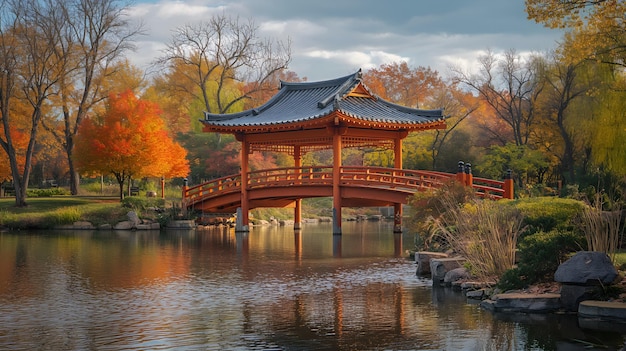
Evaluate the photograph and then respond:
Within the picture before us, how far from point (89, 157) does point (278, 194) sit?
402 inches

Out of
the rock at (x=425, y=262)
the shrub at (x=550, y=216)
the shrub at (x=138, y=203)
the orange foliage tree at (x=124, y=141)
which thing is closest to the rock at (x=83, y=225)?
the shrub at (x=138, y=203)

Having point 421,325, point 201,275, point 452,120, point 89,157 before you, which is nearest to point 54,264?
point 201,275

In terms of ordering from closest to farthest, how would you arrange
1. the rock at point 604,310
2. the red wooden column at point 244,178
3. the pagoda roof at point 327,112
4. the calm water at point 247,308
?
the calm water at point 247,308 < the rock at point 604,310 < the pagoda roof at point 327,112 < the red wooden column at point 244,178

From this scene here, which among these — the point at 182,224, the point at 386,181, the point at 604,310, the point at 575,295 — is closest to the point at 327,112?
the point at 386,181

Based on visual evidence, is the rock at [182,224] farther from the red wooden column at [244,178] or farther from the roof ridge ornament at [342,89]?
the roof ridge ornament at [342,89]

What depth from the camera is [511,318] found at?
34.0ft

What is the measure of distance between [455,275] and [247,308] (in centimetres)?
430

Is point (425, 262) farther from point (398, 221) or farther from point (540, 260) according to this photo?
point (398, 221)

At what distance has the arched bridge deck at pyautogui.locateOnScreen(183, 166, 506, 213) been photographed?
78.2ft

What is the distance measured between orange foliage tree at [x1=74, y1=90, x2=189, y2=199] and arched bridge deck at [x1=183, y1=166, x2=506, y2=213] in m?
2.56

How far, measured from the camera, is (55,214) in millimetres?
31391

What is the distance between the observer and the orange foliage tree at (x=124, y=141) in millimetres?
32688

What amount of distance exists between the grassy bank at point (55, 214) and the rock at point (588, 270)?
2425cm

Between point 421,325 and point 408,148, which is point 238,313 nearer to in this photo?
point 421,325
